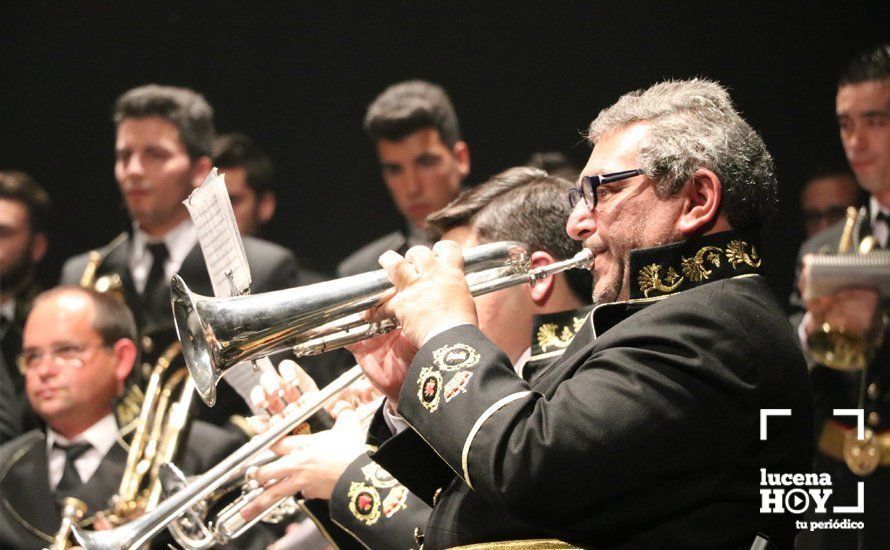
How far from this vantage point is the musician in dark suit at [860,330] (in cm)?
365

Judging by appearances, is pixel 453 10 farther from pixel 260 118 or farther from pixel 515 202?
pixel 515 202

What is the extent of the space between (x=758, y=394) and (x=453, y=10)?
10.9 ft

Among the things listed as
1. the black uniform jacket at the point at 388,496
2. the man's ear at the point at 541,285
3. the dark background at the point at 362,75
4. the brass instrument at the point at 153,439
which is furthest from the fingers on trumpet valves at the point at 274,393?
the dark background at the point at 362,75

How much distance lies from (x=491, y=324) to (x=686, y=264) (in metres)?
0.92

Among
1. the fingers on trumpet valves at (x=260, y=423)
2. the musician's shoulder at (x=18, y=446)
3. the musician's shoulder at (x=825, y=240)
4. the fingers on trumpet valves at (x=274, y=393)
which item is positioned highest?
the musician's shoulder at (x=825, y=240)

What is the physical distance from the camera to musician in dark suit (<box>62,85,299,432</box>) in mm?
5055

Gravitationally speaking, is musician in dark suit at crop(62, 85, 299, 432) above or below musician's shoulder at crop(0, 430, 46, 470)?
above

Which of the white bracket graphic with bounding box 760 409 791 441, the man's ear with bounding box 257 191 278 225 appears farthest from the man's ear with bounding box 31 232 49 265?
the white bracket graphic with bounding box 760 409 791 441

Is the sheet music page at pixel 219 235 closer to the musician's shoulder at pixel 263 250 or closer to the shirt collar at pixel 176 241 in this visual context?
the musician's shoulder at pixel 263 250

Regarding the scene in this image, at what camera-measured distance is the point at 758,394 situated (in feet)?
6.78

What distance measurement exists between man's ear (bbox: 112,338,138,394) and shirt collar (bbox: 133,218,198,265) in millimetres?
447

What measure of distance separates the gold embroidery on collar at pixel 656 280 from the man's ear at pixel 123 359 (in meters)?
3.02

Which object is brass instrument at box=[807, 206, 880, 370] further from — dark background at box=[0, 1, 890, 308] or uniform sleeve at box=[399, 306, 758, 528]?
uniform sleeve at box=[399, 306, 758, 528]

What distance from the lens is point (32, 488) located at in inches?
177
